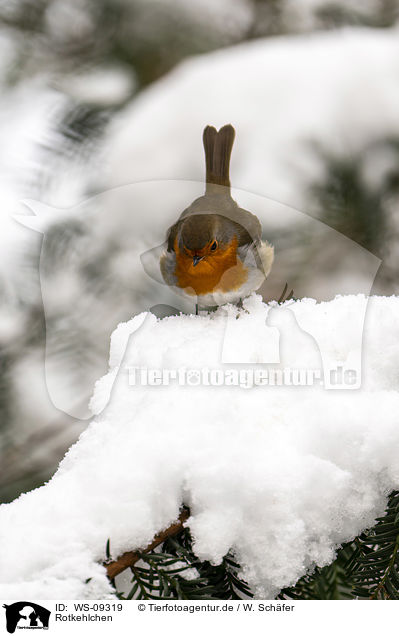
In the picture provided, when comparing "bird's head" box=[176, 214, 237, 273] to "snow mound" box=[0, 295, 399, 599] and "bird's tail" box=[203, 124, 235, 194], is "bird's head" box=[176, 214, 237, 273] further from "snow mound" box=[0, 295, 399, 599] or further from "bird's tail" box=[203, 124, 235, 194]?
"snow mound" box=[0, 295, 399, 599]

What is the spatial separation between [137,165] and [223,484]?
41 cm

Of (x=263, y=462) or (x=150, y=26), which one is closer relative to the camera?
(x=263, y=462)

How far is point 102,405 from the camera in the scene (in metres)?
0.45

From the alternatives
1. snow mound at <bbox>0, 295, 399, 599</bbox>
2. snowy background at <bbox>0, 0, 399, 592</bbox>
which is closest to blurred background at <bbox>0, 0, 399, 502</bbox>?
snowy background at <bbox>0, 0, 399, 592</bbox>

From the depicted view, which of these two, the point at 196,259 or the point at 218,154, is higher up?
the point at 218,154

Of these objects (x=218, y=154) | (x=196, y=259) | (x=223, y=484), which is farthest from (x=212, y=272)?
(x=223, y=484)

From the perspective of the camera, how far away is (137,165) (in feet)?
1.99

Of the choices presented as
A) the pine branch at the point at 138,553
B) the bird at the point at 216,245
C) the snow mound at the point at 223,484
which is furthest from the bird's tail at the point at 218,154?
the pine branch at the point at 138,553

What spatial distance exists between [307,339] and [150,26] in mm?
370

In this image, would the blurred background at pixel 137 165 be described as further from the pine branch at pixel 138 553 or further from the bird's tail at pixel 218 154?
the pine branch at pixel 138 553

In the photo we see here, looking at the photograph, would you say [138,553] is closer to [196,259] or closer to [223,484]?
[223,484]

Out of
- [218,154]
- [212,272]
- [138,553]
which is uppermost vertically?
[218,154]
